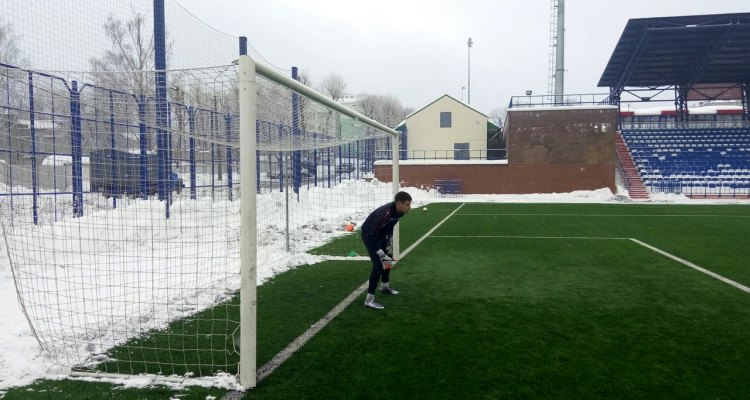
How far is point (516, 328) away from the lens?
537cm

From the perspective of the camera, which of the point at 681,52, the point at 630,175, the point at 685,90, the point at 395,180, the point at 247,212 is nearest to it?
the point at 247,212

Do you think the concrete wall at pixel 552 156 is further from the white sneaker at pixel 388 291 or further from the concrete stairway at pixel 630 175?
the white sneaker at pixel 388 291

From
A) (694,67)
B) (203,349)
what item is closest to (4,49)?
(203,349)

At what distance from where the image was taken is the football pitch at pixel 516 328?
389 cm

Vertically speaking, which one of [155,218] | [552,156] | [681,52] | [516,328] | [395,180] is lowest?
[516,328]

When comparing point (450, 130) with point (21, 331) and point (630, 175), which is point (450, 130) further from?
point (21, 331)

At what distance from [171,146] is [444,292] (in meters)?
5.89

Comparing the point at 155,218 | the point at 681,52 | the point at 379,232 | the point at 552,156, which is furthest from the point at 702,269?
the point at 681,52

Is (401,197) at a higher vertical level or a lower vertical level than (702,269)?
higher

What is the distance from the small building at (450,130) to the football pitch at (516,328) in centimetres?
2653

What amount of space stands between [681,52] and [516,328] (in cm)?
3567

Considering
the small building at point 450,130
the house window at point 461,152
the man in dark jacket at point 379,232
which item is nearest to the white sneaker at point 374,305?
the man in dark jacket at point 379,232

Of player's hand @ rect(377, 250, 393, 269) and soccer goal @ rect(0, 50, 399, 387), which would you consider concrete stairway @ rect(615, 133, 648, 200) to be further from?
player's hand @ rect(377, 250, 393, 269)

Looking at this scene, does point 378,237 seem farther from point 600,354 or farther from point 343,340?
point 600,354
